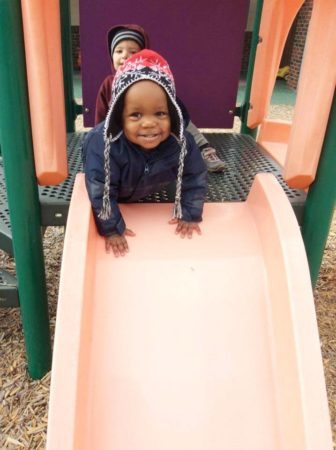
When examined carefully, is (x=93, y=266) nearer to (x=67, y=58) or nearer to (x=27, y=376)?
(x=27, y=376)

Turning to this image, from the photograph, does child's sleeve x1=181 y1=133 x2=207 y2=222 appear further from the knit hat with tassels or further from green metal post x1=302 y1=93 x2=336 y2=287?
green metal post x1=302 y1=93 x2=336 y2=287

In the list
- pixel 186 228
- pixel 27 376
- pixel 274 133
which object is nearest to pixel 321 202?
pixel 186 228

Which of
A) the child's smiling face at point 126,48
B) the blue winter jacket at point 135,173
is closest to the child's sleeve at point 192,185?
the blue winter jacket at point 135,173

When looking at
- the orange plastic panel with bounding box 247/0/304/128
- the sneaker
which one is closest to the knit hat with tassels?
the sneaker

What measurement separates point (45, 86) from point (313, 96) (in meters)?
0.85

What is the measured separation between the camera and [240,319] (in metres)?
1.27

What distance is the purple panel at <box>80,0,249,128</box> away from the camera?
246 cm

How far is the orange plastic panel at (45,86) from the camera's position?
120cm

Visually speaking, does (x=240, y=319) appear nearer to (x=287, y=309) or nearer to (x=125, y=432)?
(x=287, y=309)

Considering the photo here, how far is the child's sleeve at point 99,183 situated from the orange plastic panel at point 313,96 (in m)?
0.61

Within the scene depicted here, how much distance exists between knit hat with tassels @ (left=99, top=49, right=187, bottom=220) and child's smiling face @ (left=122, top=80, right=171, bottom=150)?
0.02 meters

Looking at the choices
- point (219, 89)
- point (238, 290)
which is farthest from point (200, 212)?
point (219, 89)

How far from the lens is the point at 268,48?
236 centimetres

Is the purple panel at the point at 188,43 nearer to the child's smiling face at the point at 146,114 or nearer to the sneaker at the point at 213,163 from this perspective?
the sneaker at the point at 213,163
